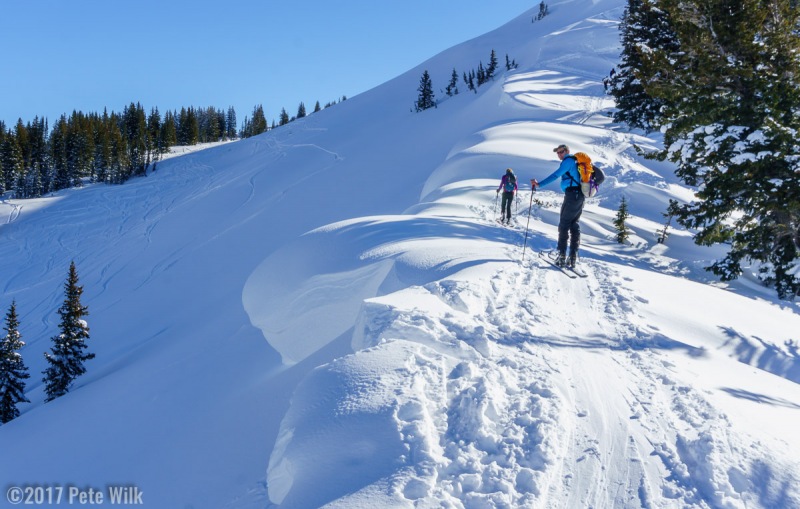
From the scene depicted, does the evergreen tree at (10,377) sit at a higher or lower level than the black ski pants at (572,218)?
lower

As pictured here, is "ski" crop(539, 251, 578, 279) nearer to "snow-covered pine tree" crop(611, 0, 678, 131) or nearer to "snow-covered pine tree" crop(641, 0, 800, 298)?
"snow-covered pine tree" crop(641, 0, 800, 298)

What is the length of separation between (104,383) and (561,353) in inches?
571

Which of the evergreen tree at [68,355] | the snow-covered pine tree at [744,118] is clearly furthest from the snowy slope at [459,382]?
the snow-covered pine tree at [744,118]

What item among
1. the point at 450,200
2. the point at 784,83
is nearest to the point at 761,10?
the point at 784,83

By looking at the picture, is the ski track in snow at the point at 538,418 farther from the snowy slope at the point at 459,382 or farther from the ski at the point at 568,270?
the ski at the point at 568,270

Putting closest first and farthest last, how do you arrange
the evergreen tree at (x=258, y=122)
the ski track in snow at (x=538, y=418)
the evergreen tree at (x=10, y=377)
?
the ski track in snow at (x=538, y=418) → the evergreen tree at (x=10, y=377) → the evergreen tree at (x=258, y=122)

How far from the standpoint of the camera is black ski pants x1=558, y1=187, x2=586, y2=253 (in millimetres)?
8734

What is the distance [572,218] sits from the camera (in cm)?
880

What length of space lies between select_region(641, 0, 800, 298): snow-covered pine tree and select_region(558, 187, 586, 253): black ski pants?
4.62 metres

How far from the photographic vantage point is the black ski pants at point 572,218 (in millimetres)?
8734

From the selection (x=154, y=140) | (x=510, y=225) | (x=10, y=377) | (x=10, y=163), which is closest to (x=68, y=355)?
(x=10, y=377)

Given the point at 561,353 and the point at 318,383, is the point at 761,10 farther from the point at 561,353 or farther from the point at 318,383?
the point at 318,383

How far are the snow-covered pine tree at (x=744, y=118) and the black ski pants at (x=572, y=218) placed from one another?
4.62 meters

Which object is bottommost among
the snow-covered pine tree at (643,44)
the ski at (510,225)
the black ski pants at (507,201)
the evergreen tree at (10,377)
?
the evergreen tree at (10,377)
